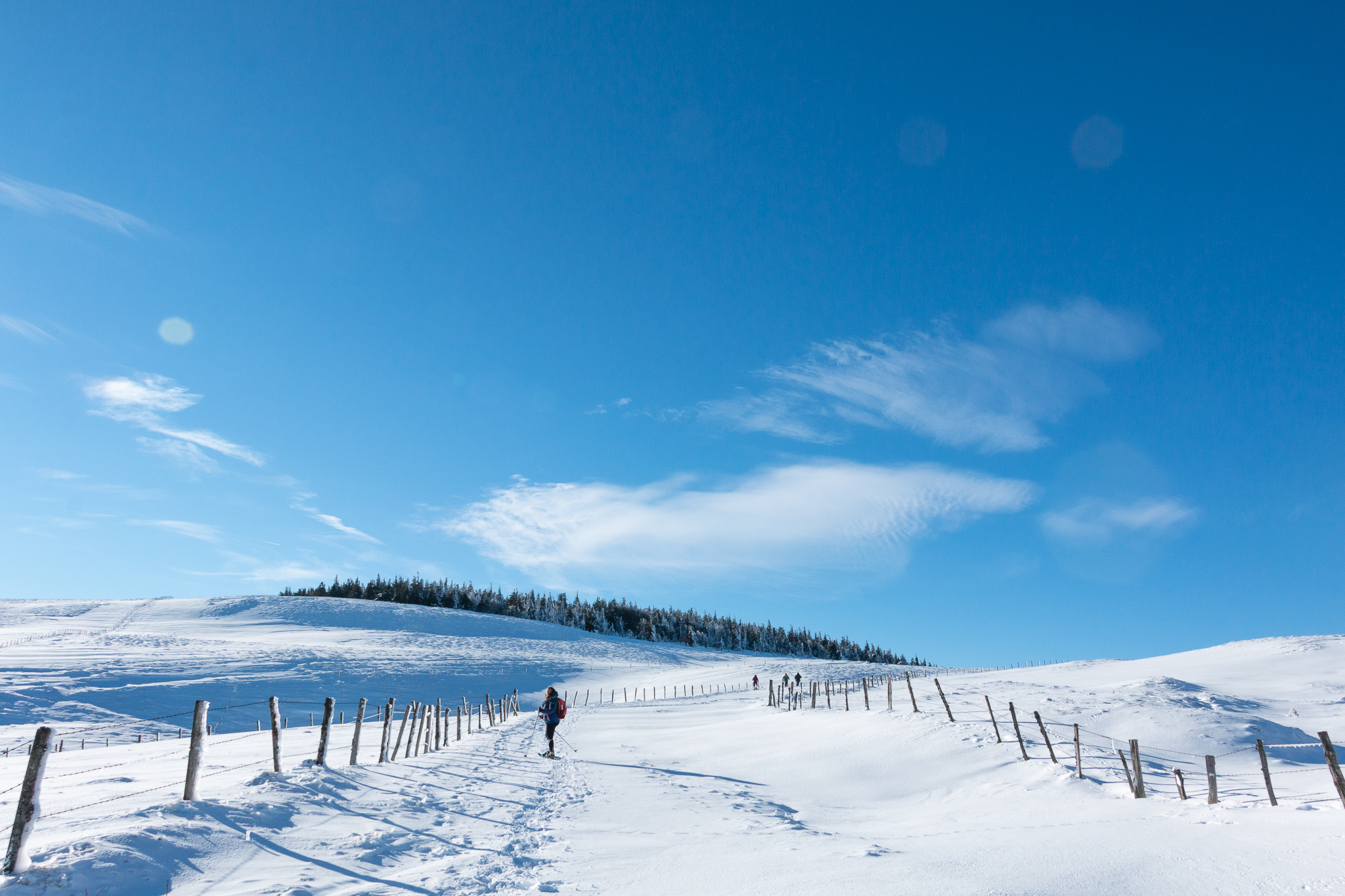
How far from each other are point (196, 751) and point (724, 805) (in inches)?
326

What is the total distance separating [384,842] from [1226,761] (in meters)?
25.3

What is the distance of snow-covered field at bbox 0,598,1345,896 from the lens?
7273 mm

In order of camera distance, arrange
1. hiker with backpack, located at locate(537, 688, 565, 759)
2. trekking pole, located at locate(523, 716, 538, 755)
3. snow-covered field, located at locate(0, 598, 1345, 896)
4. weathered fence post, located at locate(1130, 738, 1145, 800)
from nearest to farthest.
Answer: snow-covered field, located at locate(0, 598, 1345, 896) < weathered fence post, located at locate(1130, 738, 1145, 800) < hiker with backpack, located at locate(537, 688, 565, 759) < trekking pole, located at locate(523, 716, 538, 755)

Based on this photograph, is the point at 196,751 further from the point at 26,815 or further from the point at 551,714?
the point at 551,714

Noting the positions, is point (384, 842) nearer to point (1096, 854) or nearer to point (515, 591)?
point (1096, 854)

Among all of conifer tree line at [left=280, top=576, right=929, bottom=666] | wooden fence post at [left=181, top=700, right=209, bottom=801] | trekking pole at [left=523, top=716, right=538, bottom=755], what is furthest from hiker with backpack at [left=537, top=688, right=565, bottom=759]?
conifer tree line at [left=280, top=576, right=929, bottom=666]

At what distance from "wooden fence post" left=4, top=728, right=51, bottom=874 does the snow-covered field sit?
21 cm

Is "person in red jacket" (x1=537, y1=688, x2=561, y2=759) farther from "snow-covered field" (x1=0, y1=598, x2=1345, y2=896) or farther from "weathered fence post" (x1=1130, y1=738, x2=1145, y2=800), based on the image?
"weathered fence post" (x1=1130, y1=738, x2=1145, y2=800)

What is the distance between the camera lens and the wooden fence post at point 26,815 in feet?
19.8

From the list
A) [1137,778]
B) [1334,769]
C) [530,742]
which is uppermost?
[1334,769]

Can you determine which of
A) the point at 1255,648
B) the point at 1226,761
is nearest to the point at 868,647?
the point at 1255,648

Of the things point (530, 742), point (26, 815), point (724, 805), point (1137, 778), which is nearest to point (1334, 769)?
point (1137, 778)

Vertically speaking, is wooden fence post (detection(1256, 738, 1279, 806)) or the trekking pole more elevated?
wooden fence post (detection(1256, 738, 1279, 806))

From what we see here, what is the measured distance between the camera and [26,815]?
246 inches
